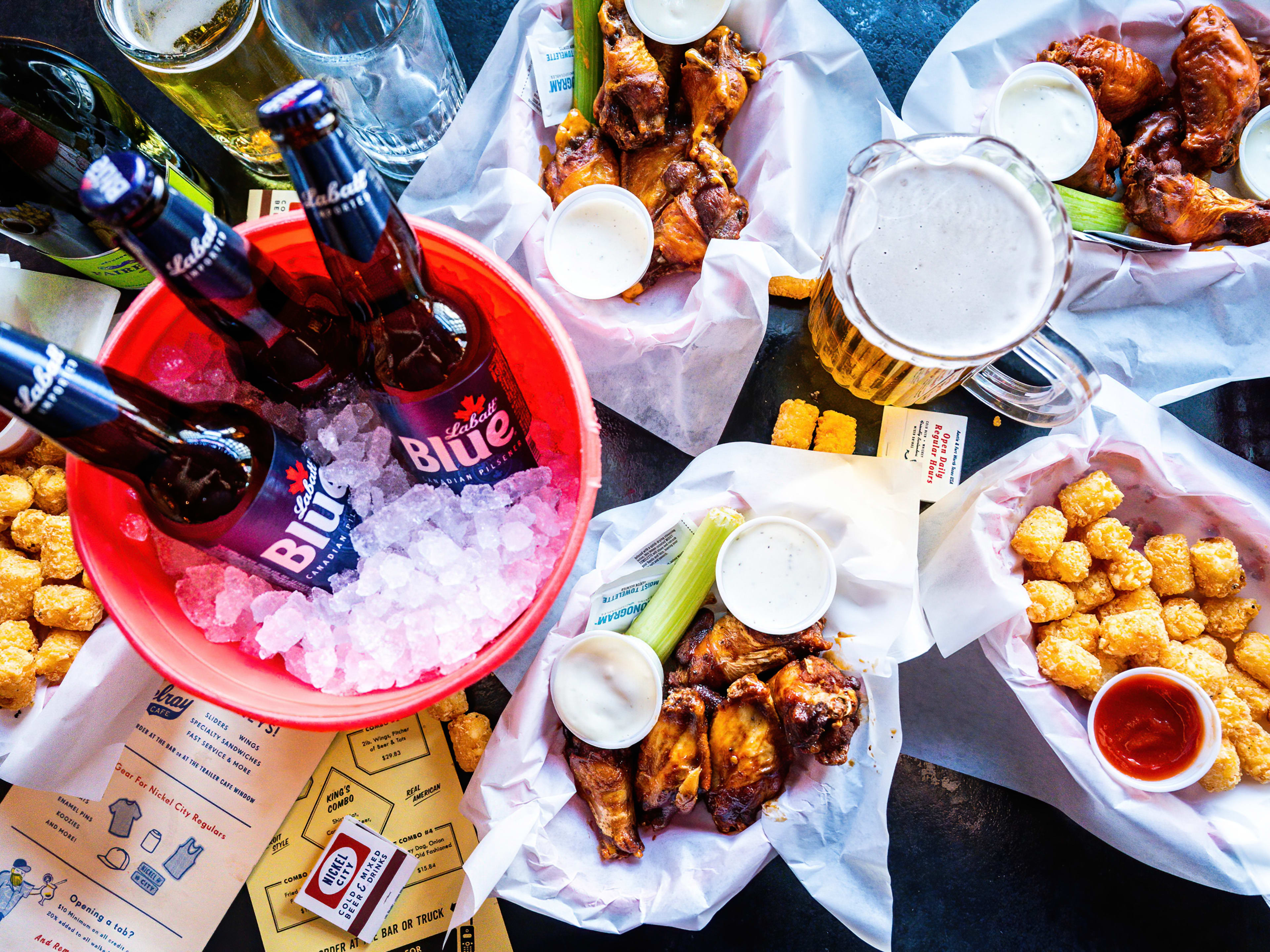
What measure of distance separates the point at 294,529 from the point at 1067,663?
1.46 metres

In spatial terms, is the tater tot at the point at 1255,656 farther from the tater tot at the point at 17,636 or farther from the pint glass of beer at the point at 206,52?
the tater tot at the point at 17,636

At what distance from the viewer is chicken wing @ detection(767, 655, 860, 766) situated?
145 cm

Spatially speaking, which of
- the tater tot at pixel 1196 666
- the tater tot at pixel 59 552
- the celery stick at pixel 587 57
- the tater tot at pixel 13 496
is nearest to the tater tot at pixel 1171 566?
the tater tot at pixel 1196 666

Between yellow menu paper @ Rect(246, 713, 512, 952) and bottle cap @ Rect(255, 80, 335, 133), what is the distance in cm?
129

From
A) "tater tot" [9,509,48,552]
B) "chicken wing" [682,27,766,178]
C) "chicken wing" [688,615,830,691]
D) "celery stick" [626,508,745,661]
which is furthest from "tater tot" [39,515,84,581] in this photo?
"chicken wing" [682,27,766,178]

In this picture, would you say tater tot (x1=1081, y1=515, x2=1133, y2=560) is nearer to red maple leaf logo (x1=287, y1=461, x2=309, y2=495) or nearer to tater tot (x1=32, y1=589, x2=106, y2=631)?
red maple leaf logo (x1=287, y1=461, x2=309, y2=495)

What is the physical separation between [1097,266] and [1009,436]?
1.33 ft

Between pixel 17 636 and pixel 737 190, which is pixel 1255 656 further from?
pixel 17 636

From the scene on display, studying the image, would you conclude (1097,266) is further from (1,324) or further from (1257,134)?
(1,324)

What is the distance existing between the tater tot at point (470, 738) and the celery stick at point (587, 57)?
1.35 m

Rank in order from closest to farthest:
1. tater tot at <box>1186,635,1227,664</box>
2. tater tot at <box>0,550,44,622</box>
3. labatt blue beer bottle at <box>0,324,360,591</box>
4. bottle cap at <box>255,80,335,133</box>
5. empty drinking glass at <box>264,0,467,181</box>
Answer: bottle cap at <box>255,80,335,133</box> → labatt blue beer bottle at <box>0,324,360,591</box> → empty drinking glass at <box>264,0,467,181</box> → tater tot at <box>0,550,44,622</box> → tater tot at <box>1186,635,1227,664</box>

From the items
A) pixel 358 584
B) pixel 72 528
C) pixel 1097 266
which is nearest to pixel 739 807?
pixel 358 584

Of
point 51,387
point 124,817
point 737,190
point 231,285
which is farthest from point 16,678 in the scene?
point 737,190

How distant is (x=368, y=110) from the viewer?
168 centimetres
